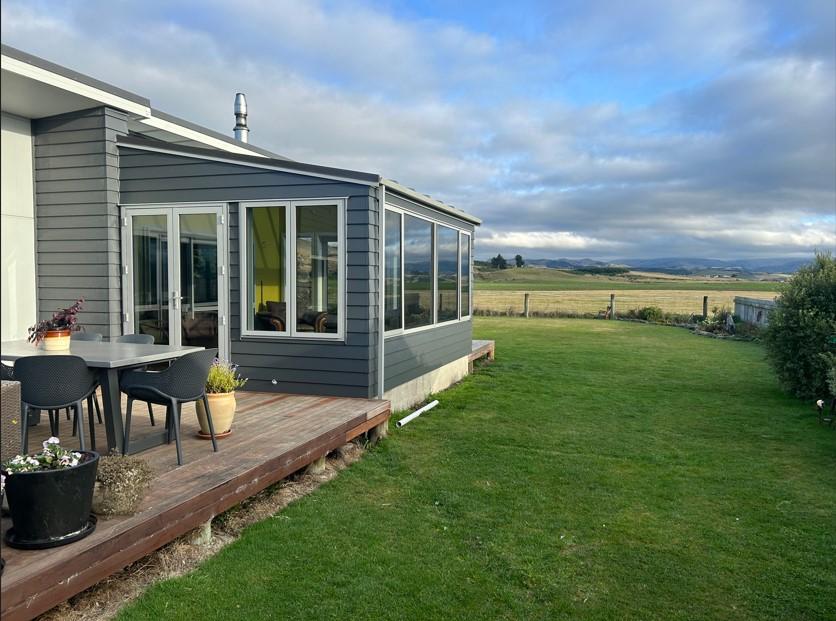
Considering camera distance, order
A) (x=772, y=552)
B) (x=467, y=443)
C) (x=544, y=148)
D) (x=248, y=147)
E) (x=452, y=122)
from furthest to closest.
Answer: (x=544, y=148) → (x=452, y=122) → (x=248, y=147) → (x=467, y=443) → (x=772, y=552)

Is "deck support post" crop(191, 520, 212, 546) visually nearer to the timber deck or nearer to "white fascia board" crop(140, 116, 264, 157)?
the timber deck

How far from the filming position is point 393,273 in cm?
663

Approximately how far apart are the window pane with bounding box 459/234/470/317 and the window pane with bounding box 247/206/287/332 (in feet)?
12.9

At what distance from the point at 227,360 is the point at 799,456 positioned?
5.51 meters

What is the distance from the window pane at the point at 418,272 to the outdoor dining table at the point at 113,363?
3.25 meters

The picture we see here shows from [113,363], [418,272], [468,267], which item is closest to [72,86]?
[113,363]

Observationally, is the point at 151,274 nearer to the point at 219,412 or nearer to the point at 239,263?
the point at 239,263

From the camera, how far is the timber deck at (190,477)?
2.42 meters

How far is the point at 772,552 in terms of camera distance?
355 cm

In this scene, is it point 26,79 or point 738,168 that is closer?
point 26,79

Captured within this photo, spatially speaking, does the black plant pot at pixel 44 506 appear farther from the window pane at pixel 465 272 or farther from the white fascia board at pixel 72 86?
the window pane at pixel 465 272

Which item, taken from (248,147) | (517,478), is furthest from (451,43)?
(517,478)

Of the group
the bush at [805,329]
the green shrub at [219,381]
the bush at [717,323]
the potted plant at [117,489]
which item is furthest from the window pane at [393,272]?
the bush at [717,323]

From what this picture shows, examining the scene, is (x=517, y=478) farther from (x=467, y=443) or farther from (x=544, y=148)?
(x=544, y=148)
